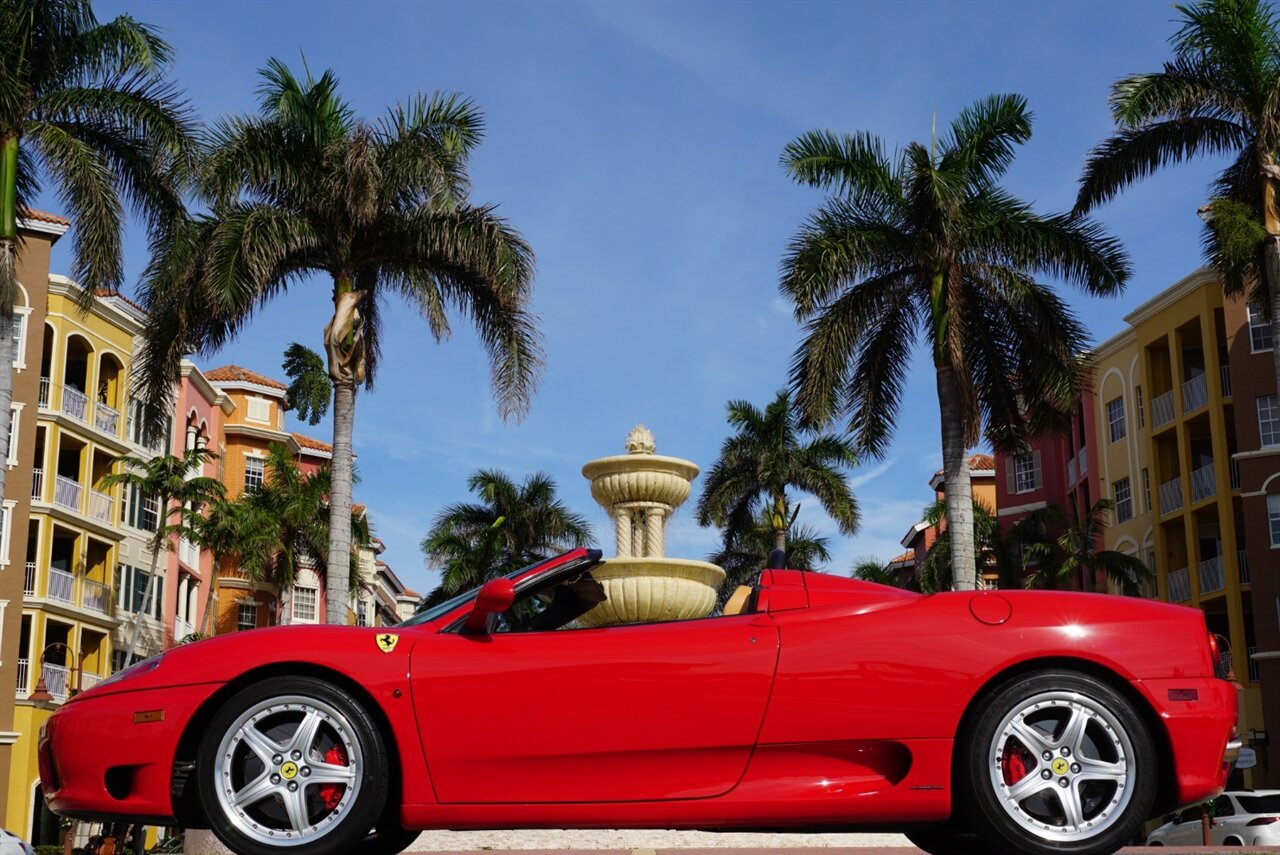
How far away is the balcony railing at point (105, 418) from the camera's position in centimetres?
4747

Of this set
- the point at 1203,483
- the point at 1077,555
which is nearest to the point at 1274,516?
the point at 1203,483

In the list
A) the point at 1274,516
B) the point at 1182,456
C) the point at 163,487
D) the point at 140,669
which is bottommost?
the point at 140,669

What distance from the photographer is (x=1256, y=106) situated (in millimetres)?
24656

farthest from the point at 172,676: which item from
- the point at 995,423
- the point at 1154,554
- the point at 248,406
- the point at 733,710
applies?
the point at 248,406

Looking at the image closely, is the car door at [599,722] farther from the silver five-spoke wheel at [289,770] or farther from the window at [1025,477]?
the window at [1025,477]

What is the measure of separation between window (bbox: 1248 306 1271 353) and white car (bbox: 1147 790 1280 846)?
79.8 feet

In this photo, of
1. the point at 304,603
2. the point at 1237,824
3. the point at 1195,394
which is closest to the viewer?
the point at 1237,824

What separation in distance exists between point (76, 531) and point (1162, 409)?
36.4 meters

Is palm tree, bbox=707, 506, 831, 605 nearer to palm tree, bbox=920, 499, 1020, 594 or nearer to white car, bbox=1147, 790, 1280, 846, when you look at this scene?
palm tree, bbox=920, 499, 1020, 594

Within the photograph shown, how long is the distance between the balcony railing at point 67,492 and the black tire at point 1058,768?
4389 centimetres

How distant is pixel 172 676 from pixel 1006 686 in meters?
3.06

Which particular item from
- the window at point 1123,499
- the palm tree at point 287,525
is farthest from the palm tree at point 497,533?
the window at point 1123,499

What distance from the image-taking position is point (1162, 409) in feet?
158

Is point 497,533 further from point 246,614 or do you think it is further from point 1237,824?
point 1237,824
